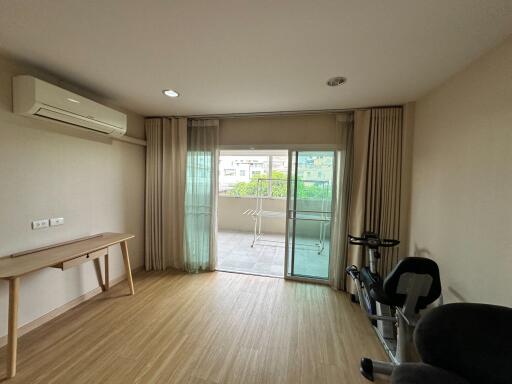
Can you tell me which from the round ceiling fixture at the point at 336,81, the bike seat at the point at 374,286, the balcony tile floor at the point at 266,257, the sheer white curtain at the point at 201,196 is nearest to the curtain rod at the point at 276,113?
the sheer white curtain at the point at 201,196

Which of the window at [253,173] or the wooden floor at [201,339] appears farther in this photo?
the window at [253,173]

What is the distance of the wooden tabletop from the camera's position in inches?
62.1

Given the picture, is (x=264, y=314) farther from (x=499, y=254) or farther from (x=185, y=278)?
(x=499, y=254)

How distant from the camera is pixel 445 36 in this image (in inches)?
52.3

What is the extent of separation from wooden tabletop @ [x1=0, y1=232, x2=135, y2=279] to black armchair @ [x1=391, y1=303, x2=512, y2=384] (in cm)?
239

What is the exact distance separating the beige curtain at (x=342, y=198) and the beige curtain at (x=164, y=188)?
217 cm

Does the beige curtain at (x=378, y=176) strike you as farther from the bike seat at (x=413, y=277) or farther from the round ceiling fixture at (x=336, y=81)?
the bike seat at (x=413, y=277)

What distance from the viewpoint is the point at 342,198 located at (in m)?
2.83

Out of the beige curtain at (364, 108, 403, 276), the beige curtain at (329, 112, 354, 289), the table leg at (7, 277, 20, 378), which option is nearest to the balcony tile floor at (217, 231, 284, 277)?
the beige curtain at (329, 112, 354, 289)

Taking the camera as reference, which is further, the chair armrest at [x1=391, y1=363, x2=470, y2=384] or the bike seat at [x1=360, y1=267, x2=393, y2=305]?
the bike seat at [x1=360, y1=267, x2=393, y2=305]

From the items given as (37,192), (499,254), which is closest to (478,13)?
(499,254)

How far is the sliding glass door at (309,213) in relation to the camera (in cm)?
301

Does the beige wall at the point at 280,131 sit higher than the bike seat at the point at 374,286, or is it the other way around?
the beige wall at the point at 280,131

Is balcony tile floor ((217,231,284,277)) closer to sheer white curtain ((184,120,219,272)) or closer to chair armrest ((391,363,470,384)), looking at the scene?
sheer white curtain ((184,120,219,272))
